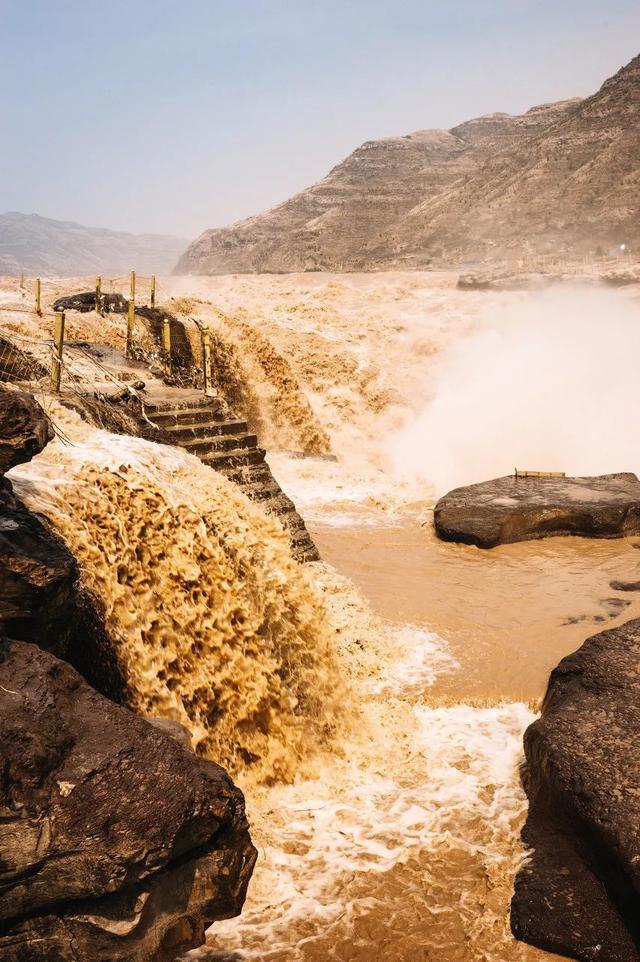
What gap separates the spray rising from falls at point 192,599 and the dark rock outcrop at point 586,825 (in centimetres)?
156

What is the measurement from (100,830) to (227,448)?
19.2ft

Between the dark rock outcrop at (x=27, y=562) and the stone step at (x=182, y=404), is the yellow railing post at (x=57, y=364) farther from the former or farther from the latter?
the dark rock outcrop at (x=27, y=562)

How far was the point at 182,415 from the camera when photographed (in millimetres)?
8250

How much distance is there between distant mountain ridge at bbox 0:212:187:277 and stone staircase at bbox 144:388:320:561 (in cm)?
11908

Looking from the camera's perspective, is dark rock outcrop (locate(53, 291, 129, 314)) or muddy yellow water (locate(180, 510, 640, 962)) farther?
dark rock outcrop (locate(53, 291, 129, 314))

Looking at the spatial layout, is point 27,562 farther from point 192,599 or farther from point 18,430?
point 192,599

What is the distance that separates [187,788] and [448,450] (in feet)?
39.5

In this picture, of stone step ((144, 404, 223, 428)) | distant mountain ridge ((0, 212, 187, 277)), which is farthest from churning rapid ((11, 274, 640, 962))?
distant mountain ridge ((0, 212, 187, 277))

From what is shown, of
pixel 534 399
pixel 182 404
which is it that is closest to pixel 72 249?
pixel 534 399

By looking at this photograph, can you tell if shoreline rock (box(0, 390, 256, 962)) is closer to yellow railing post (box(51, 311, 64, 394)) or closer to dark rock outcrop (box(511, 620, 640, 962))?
dark rock outcrop (box(511, 620, 640, 962))

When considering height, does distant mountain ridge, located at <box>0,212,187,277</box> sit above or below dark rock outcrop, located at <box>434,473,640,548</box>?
above

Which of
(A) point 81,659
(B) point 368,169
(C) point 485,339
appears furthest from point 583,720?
(B) point 368,169

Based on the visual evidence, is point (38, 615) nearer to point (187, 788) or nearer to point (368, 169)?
point (187, 788)

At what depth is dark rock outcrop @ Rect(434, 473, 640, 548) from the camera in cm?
911
